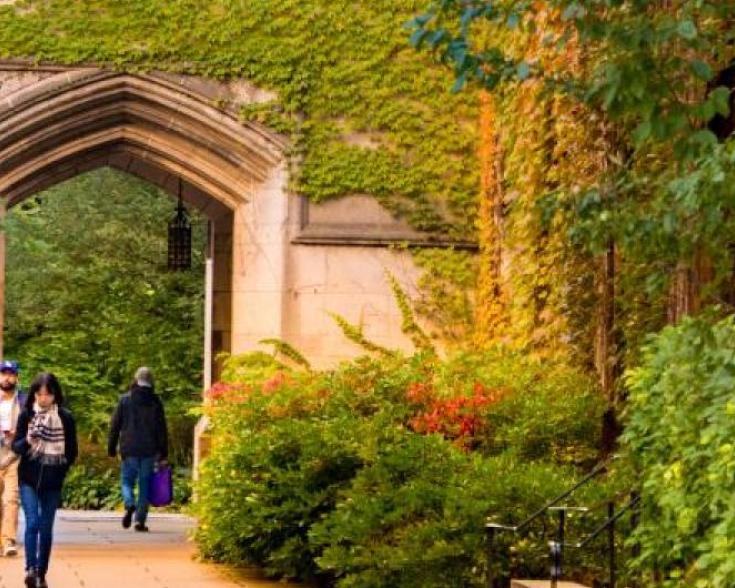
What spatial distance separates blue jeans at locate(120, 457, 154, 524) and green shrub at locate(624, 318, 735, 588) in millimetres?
9205

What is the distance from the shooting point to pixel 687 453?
26.5 feet

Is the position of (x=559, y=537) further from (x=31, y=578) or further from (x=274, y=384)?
(x=274, y=384)

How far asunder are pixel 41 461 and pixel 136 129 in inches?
295

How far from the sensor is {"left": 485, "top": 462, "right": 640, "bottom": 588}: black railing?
8.98 metres

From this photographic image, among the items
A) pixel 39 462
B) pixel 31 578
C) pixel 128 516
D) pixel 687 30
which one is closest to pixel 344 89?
pixel 128 516

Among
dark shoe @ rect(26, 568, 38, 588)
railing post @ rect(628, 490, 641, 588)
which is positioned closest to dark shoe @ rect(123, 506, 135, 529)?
dark shoe @ rect(26, 568, 38, 588)

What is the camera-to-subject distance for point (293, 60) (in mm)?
18703

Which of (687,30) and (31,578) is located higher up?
(687,30)

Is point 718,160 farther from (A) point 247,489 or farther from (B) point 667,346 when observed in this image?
(A) point 247,489

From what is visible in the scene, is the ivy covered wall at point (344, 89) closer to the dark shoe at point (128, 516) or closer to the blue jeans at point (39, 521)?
the dark shoe at point (128, 516)

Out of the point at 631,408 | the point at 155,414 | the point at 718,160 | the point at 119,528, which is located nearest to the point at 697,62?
Result: the point at 718,160

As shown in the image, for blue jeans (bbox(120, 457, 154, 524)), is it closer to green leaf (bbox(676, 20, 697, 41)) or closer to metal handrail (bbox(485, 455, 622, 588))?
metal handrail (bbox(485, 455, 622, 588))

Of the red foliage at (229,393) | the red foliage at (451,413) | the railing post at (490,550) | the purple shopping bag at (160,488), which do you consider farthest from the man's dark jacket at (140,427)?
the railing post at (490,550)

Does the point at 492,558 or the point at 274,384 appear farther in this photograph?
the point at 274,384
